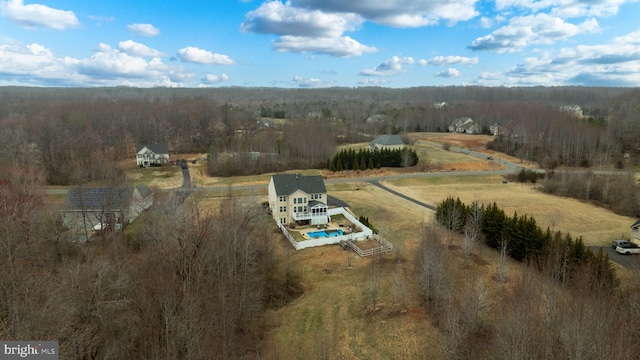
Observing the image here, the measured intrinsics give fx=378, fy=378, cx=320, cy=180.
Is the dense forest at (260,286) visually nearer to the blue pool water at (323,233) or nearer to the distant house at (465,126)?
the blue pool water at (323,233)

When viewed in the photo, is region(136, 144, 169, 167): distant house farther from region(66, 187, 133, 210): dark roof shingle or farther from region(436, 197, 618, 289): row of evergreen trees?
region(436, 197, 618, 289): row of evergreen trees

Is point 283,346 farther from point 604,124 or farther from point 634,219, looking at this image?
point 604,124

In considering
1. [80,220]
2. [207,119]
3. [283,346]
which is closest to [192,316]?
[283,346]

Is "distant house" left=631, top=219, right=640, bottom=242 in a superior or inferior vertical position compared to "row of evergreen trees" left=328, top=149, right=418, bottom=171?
inferior

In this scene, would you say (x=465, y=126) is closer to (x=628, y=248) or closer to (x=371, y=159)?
(x=371, y=159)

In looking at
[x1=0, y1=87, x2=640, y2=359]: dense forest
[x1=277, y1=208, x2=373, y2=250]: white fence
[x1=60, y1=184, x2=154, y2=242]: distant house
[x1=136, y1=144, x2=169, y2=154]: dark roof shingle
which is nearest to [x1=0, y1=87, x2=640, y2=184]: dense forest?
[x1=136, y1=144, x2=169, y2=154]: dark roof shingle

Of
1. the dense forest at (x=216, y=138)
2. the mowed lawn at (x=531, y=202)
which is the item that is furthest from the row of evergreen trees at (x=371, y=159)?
the mowed lawn at (x=531, y=202)

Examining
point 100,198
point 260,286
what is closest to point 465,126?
point 100,198
